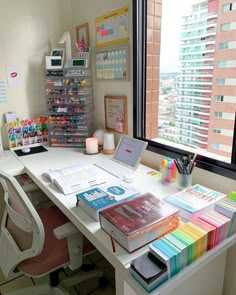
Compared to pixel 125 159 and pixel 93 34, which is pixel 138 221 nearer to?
pixel 125 159

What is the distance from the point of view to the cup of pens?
1194 millimetres

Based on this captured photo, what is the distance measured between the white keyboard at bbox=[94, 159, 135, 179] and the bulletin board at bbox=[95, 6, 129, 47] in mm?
827

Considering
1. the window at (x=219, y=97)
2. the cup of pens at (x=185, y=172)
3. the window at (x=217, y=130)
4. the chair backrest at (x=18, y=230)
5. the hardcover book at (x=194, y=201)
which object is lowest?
the chair backrest at (x=18, y=230)

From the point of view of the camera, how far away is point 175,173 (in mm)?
1286

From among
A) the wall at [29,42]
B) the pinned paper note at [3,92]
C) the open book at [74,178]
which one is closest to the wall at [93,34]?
the wall at [29,42]

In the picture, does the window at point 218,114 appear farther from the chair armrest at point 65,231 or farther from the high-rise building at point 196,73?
the chair armrest at point 65,231

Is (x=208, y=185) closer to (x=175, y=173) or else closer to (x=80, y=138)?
(x=175, y=173)

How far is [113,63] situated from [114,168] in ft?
2.54

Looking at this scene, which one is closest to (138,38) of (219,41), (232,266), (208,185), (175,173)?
(219,41)

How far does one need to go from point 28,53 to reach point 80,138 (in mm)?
810

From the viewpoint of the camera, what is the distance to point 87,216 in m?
1.01

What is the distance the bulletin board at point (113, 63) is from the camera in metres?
1.63

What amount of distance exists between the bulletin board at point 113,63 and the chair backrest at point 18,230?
1.04 m

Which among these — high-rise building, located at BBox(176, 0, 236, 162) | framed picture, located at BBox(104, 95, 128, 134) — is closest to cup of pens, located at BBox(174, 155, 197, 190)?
high-rise building, located at BBox(176, 0, 236, 162)
